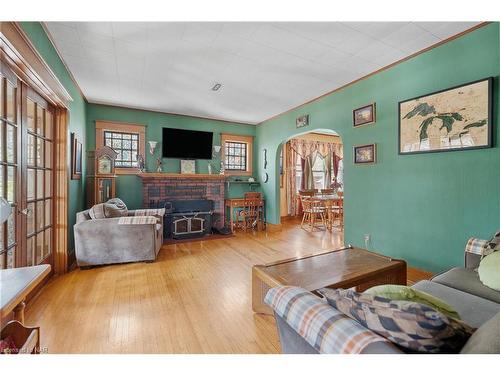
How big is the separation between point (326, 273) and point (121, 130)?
4373 mm

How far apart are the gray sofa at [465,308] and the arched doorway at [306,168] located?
15.2 ft

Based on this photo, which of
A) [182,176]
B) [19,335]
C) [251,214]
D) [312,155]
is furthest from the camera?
[312,155]

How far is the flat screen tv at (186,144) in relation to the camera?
15.1 ft

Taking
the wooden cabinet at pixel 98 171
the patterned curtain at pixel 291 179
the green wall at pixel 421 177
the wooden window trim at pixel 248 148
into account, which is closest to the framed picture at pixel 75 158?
the wooden cabinet at pixel 98 171

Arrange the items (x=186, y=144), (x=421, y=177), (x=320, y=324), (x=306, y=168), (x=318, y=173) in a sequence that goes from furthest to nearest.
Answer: (x=318, y=173) < (x=306, y=168) < (x=186, y=144) < (x=421, y=177) < (x=320, y=324)

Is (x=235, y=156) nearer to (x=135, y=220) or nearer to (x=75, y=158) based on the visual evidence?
(x=135, y=220)

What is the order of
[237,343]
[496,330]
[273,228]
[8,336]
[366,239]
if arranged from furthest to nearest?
[273,228]
[366,239]
[237,343]
[8,336]
[496,330]

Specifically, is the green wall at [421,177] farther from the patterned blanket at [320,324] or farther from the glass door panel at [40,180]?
the glass door panel at [40,180]

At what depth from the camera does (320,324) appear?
2.44 feet

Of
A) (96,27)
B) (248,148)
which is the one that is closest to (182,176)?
(248,148)
